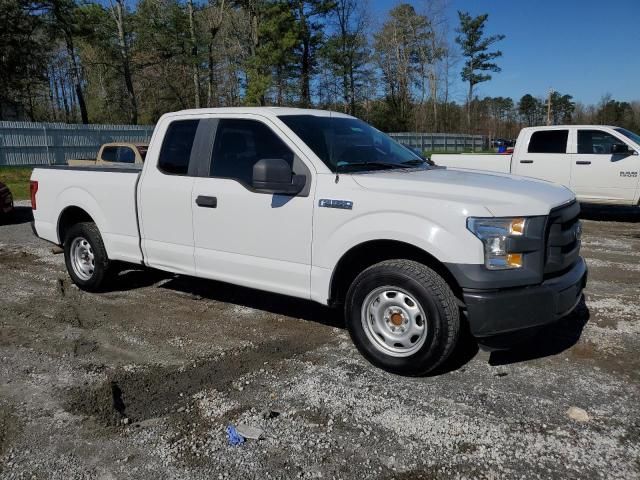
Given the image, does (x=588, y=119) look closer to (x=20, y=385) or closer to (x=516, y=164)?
(x=516, y=164)

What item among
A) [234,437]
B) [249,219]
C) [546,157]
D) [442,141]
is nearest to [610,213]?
[546,157]

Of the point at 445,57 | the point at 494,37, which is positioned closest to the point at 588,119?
the point at 494,37

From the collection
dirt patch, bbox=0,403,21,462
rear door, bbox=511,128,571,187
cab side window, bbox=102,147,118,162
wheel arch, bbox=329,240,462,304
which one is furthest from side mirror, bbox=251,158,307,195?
cab side window, bbox=102,147,118,162

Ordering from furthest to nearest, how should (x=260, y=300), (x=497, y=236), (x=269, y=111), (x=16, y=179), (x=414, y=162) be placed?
1. (x=16, y=179)
2. (x=260, y=300)
3. (x=414, y=162)
4. (x=269, y=111)
5. (x=497, y=236)

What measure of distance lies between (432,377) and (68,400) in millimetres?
2506

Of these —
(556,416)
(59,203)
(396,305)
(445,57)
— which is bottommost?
(556,416)

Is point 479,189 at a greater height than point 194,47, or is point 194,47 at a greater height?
point 194,47

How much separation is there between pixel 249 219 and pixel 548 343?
106 inches

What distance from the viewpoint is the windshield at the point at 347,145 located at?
429 cm

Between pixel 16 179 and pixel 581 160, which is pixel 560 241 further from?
pixel 16 179

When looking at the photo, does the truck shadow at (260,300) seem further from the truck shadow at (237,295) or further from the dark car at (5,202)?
the dark car at (5,202)

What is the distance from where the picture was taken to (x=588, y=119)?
66.9m

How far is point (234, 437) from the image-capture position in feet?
10.2

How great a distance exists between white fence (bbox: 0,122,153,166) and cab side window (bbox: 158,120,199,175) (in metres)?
24.2
